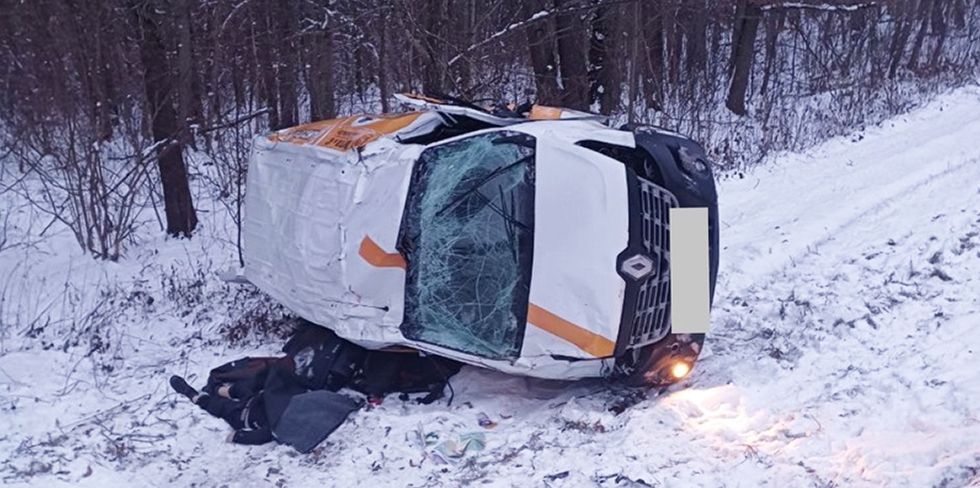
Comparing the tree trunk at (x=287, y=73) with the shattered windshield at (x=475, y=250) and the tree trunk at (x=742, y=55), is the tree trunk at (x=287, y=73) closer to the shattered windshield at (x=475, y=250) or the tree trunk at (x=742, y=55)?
the shattered windshield at (x=475, y=250)

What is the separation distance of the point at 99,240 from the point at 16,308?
1.67m

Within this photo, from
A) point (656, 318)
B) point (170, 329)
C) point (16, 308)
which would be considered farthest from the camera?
point (16, 308)

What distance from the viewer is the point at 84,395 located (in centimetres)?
590

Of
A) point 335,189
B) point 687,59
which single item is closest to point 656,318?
point 335,189

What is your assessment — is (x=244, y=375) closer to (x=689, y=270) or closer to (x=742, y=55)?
(x=689, y=270)

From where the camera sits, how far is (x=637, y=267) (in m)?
5.12

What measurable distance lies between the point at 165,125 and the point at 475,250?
→ 226 inches

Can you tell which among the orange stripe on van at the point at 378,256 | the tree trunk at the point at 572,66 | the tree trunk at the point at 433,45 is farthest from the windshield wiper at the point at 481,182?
the tree trunk at the point at 572,66

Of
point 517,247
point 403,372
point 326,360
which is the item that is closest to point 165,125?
point 326,360

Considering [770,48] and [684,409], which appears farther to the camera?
[770,48]

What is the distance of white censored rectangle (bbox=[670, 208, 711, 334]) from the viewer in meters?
5.07

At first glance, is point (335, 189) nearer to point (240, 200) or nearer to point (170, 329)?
point (170, 329)

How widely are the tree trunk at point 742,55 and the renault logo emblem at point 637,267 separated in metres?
12.3

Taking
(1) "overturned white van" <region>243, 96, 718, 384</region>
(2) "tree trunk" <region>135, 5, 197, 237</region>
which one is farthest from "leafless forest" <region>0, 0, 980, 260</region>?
(1) "overturned white van" <region>243, 96, 718, 384</region>
